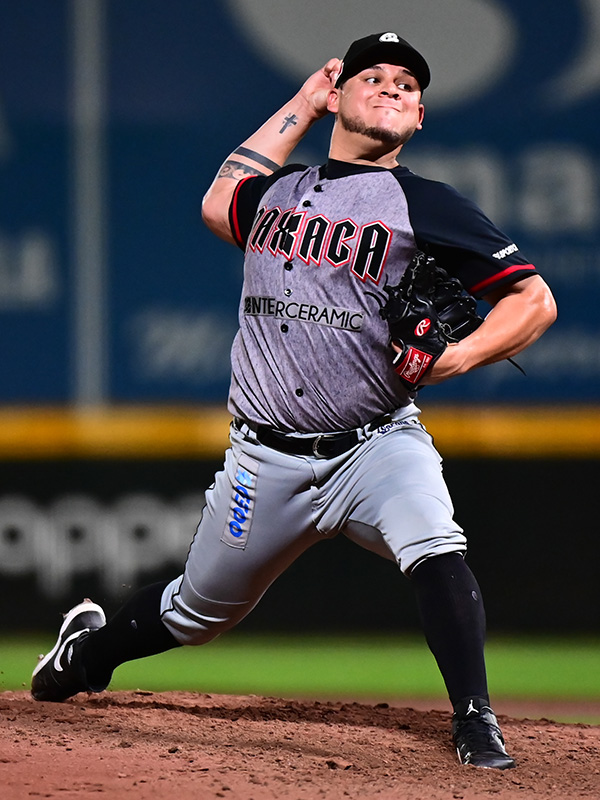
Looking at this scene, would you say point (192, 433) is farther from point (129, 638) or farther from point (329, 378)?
point (329, 378)

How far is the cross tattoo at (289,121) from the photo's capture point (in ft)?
10.2

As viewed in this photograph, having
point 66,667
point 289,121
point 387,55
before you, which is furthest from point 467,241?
point 66,667

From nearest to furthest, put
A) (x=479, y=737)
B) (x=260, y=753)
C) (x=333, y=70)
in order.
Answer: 1. (x=479, y=737)
2. (x=260, y=753)
3. (x=333, y=70)

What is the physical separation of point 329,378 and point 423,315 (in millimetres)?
284

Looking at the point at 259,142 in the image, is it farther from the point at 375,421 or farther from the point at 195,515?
the point at 195,515

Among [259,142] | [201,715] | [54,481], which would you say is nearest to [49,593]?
[54,481]

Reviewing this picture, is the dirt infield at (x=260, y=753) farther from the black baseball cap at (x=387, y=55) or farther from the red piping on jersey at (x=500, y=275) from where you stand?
the black baseball cap at (x=387, y=55)

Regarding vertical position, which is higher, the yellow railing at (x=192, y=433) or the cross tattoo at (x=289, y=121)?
the cross tattoo at (x=289, y=121)

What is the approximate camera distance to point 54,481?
527 cm

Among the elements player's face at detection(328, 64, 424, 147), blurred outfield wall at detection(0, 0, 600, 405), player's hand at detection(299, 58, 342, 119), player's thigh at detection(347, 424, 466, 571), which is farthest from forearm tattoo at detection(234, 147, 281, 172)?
blurred outfield wall at detection(0, 0, 600, 405)

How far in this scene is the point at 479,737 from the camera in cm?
236

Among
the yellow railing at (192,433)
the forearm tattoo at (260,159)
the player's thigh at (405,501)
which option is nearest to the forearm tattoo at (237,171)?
the forearm tattoo at (260,159)

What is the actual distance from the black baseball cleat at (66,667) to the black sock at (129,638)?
0.03m

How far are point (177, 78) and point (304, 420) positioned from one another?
3703 millimetres
